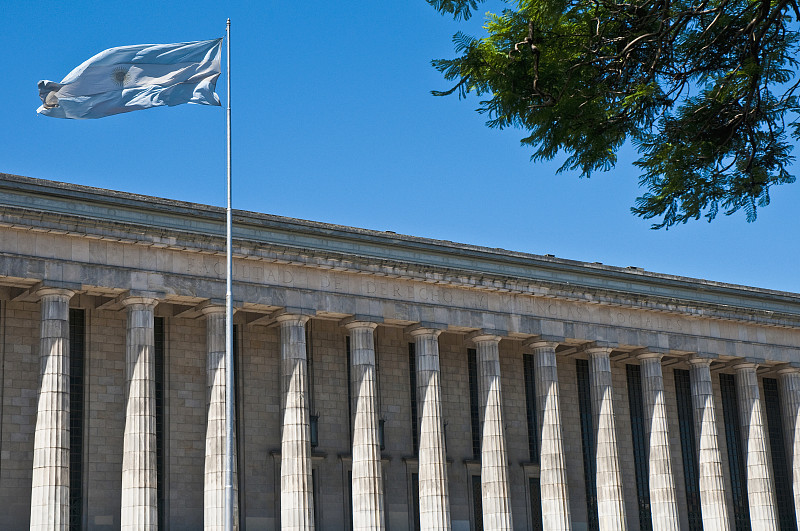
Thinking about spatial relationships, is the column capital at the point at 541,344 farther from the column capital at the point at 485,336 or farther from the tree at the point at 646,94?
the tree at the point at 646,94

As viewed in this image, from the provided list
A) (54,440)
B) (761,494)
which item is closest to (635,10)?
(54,440)

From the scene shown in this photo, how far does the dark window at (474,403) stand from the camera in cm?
5716

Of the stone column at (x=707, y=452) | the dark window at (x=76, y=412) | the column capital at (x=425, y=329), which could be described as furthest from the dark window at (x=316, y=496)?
the stone column at (x=707, y=452)

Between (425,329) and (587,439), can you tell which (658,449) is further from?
(425,329)

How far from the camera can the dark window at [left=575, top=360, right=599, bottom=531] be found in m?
59.3

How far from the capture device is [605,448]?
183 ft

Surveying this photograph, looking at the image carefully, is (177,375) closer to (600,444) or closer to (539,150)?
(600,444)

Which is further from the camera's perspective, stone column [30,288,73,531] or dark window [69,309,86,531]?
dark window [69,309,86,531]

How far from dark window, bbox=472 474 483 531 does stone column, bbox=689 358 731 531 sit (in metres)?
11.7

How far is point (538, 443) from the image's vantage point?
5875cm

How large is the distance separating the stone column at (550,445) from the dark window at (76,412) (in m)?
21.0

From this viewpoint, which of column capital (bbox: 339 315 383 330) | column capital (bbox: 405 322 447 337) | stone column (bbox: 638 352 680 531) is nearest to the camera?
column capital (bbox: 339 315 383 330)

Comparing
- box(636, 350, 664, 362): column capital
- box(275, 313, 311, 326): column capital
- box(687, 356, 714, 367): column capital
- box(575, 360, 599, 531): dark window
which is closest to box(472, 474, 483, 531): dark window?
box(575, 360, 599, 531): dark window

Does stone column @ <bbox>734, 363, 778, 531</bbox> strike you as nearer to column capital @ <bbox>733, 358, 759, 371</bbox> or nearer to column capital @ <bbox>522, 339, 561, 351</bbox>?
column capital @ <bbox>733, 358, 759, 371</bbox>
